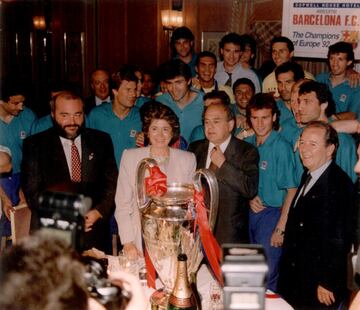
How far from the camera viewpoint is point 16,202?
11.5 feet

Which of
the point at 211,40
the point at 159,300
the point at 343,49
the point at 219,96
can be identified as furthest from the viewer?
the point at 211,40

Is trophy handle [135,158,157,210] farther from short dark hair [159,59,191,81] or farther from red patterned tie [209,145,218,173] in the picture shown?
short dark hair [159,59,191,81]

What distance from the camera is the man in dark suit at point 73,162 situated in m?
2.73

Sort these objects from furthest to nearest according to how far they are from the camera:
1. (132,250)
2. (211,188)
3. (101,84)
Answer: (101,84) → (132,250) → (211,188)

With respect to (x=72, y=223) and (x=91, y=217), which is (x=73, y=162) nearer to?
(x=91, y=217)

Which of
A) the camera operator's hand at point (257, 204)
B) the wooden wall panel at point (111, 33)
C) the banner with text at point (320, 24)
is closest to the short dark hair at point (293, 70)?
the camera operator's hand at point (257, 204)

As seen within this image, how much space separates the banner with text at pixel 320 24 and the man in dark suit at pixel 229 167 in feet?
7.58

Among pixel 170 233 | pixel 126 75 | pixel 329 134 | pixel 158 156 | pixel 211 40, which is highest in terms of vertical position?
pixel 211 40

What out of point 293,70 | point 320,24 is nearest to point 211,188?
point 293,70

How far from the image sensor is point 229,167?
2.70m

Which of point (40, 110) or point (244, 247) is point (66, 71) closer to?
point (40, 110)

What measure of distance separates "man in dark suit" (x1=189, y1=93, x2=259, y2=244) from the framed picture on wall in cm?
391

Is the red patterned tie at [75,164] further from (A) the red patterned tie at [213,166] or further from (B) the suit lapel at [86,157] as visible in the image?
(A) the red patterned tie at [213,166]

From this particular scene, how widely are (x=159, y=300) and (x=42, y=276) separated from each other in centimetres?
99
